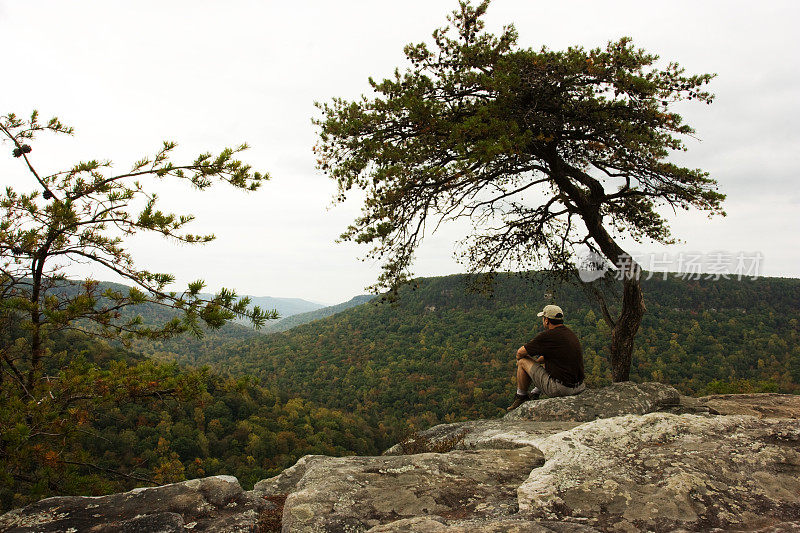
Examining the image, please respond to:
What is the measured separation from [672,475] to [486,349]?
68.3 meters

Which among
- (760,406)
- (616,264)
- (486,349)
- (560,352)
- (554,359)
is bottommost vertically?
(486,349)

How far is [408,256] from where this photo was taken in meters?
7.75

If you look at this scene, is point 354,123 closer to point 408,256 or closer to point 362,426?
point 408,256

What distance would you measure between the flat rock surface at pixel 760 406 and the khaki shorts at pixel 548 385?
2.14m

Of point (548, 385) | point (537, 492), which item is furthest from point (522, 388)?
point (537, 492)

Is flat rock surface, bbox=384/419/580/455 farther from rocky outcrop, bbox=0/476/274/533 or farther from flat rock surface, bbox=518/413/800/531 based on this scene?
rocky outcrop, bbox=0/476/274/533

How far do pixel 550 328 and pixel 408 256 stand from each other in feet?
10.4

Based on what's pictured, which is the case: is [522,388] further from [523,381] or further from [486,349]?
[486,349]

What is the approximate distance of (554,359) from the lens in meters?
5.84

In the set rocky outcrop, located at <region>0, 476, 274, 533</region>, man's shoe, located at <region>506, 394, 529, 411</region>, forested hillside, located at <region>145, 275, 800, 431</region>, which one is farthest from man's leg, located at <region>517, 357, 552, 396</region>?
forested hillside, located at <region>145, 275, 800, 431</region>

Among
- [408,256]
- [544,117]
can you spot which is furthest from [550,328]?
[544,117]

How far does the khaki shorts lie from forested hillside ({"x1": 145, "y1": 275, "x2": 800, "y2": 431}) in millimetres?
36256

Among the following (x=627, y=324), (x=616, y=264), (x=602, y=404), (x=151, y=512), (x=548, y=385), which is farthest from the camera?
(x=616, y=264)

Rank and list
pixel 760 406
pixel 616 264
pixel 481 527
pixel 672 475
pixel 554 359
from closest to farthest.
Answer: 1. pixel 481 527
2. pixel 672 475
3. pixel 554 359
4. pixel 760 406
5. pixel 616 264
